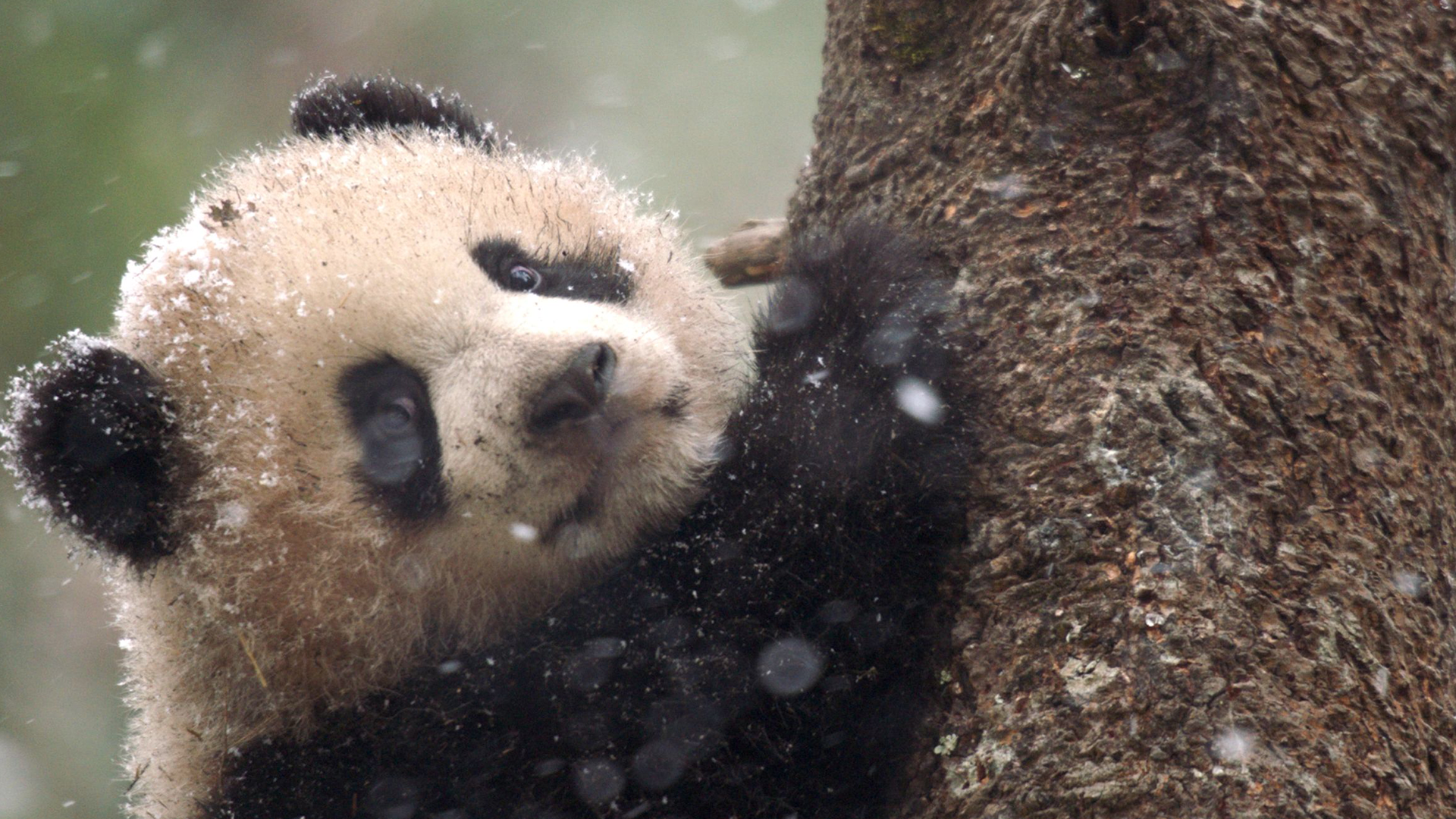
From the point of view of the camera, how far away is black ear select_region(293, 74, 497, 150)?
3254 mm

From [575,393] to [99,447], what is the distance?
1051 mm

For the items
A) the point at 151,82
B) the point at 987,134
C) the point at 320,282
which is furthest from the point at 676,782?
the point at 151,82

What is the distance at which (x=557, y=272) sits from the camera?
2.90 m

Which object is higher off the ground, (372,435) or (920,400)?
(372,435)

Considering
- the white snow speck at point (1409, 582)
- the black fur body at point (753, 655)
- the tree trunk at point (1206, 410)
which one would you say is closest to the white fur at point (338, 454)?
the black fur body at point (753, 655)

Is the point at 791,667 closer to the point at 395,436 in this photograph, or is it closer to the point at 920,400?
the point at 920,400

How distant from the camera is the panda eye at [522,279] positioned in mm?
2781

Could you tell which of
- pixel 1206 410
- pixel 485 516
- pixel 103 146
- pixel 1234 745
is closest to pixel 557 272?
pixel 485 516

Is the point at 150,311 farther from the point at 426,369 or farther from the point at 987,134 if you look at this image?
the point at 987,134

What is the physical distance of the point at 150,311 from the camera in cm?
265

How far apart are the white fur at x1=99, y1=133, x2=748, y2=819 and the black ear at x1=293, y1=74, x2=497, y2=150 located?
1.51 ft

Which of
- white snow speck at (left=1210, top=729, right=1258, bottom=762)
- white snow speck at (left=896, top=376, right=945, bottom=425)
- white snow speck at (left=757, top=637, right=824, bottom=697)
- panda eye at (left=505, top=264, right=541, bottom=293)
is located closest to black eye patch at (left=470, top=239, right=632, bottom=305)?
panda eye at (left=505, top=264, right=541, bottom=293)

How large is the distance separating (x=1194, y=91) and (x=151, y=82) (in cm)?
732

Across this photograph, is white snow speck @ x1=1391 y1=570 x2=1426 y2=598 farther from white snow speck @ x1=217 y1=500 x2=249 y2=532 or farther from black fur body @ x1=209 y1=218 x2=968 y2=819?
white snow speck @ x1=217 y1=500 x2=249 y2=532
